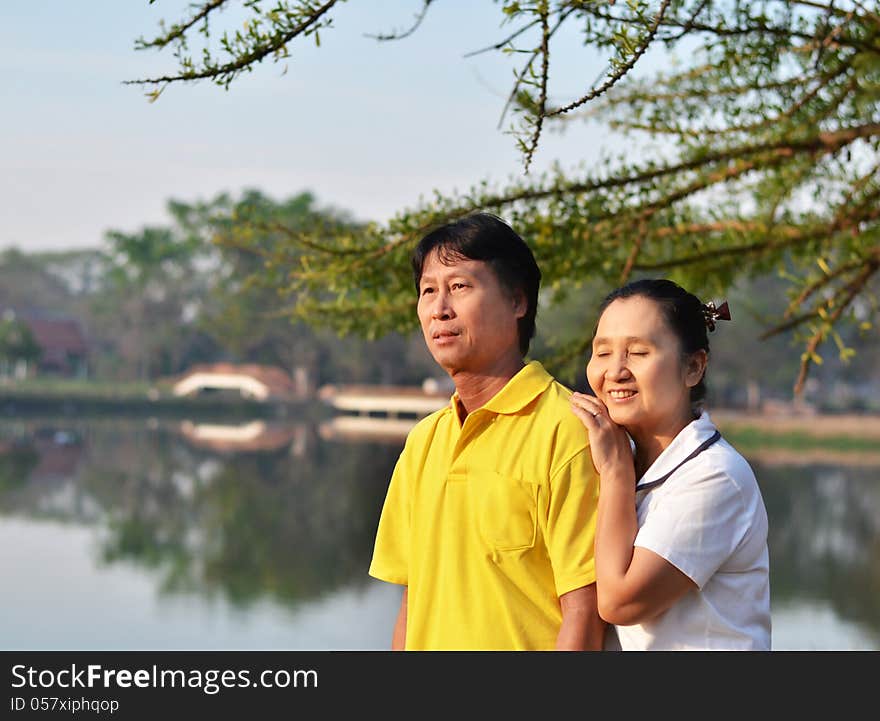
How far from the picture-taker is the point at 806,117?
3021 mm

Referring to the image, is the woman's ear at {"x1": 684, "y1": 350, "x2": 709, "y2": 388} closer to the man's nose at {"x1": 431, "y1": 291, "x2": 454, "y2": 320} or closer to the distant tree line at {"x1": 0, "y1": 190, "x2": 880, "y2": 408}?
the man's nose at {"x1": 431, "y1": 291, "x2": 454, "y2": 320}

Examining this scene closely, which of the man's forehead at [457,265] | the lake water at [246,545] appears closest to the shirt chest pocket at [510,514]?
the man's forehead at [457,265]

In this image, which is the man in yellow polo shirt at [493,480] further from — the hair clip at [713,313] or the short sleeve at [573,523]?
the hair clip at [713,313]

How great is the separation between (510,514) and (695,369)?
0.24m

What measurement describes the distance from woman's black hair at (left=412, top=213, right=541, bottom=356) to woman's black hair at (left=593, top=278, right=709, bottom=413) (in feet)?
0.31

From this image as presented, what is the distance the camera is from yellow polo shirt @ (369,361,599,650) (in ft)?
3.63

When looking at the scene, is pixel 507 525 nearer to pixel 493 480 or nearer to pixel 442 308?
pixel 493 480

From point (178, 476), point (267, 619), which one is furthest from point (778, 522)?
point (178, 476)

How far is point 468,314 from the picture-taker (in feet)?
3.80

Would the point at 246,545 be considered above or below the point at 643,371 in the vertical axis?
below

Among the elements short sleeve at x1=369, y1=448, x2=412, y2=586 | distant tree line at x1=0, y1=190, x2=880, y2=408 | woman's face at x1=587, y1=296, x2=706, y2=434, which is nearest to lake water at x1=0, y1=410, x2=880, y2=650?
distant tree line at x1=0, y1=190, x2=880, y2=408

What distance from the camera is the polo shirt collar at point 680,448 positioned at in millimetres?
1092

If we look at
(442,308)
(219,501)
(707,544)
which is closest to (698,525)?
(707,544)
